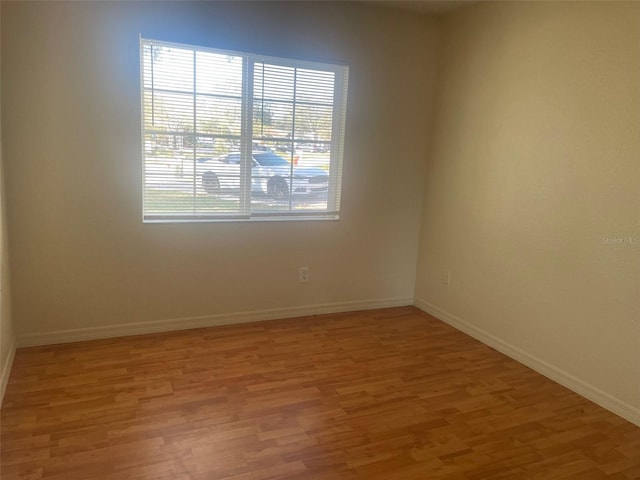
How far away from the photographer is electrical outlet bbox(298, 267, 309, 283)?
3607 mm

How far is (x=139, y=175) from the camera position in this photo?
9.72 feet

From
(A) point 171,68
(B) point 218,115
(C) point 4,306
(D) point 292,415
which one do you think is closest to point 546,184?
(D) point 292,415

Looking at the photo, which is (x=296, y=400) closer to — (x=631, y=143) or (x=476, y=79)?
(x=631, y=143)

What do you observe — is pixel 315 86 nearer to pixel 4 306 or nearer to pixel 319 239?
pixel 319 239

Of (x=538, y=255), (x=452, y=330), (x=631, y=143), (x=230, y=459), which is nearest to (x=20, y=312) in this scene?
(x=230, y=459)

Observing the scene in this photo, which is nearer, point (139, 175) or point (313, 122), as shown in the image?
point (139, 175)

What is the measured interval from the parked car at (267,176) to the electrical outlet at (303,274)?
60 centimetres

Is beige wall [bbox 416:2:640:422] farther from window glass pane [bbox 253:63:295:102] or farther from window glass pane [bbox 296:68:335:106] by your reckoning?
window glass pane [bbox 253:63:295:102]

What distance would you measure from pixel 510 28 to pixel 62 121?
2936 millimetres

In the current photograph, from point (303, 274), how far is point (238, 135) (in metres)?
1.19

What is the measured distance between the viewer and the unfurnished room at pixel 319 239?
2168mm

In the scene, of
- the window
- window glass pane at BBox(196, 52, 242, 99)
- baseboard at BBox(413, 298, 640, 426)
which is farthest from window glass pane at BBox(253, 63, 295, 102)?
baseboard at BBox(413, 298, 640, 426)

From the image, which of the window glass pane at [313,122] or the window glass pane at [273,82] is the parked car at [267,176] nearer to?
the window glass pane at [313,122]

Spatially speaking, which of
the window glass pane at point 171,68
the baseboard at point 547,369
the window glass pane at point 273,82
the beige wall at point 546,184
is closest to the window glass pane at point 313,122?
the window glass pane at point 273,82
